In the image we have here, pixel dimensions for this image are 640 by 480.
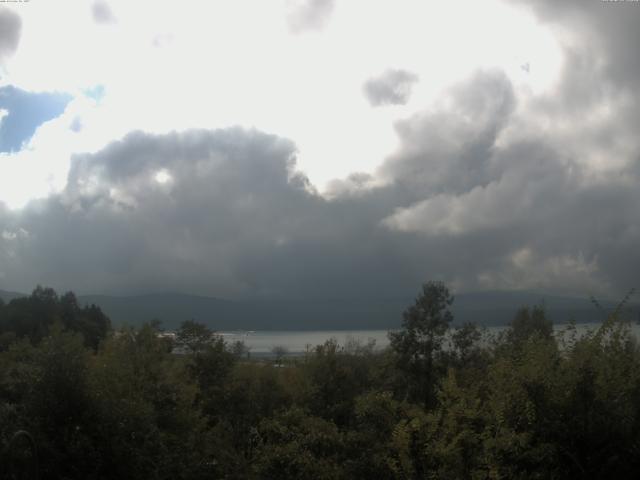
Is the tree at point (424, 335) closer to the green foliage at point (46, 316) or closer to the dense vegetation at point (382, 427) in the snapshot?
the dense vegetation at point (382, 427)

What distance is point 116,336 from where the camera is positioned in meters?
34.2

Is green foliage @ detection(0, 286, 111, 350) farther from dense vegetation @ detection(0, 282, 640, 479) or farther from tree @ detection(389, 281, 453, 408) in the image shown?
dense vegetation @ detection(0, 282, 640, 479)

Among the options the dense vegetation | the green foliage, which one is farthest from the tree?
the green foliage

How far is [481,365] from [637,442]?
27153mm

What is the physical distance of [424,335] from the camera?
42.1 metres

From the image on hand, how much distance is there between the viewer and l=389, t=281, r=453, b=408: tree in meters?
41.5

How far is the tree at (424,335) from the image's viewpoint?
136 ft

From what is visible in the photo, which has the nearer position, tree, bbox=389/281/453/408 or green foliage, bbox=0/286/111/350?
tree, bbox=389/281/453/408

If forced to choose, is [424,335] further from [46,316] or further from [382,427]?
[46,316]

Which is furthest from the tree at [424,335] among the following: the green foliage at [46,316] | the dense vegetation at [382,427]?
the green foliage at [46,316]

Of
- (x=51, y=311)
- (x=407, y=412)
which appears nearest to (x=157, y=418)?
(x=407, y=412)

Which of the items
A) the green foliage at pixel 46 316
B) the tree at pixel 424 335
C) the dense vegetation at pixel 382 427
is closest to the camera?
the dense vegetation at pixel 382 427

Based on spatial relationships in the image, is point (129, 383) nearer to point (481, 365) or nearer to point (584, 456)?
point (584, 456)

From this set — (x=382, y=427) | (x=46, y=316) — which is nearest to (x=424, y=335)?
(x=382, y=427)
